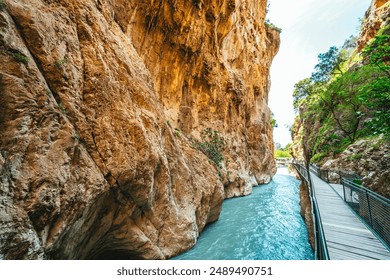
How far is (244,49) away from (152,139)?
2255cm

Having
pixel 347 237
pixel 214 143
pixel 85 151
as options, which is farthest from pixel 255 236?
pixel 214 143

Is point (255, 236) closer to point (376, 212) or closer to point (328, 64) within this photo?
point (376, 212)

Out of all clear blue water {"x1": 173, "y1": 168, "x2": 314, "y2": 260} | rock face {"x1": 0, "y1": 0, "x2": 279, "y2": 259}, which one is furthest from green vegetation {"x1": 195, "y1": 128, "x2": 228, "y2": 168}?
rock face {"x1": 0, "y1": 0, "x2": 279, "y2": 259}

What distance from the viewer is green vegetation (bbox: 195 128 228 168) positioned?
1661 cm

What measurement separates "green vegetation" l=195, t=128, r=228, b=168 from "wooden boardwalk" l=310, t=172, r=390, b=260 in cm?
925

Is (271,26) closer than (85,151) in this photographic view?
No

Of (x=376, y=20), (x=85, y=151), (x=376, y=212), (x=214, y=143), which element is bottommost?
(x=376, y=212)

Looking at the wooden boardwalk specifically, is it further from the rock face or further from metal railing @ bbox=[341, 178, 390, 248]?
the rock face

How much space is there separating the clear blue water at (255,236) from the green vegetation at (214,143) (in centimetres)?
440

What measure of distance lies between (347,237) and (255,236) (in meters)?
4.73

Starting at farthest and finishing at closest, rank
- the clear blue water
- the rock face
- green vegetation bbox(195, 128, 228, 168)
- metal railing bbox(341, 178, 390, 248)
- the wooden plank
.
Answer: green vegetation bbox(195, 128, 228, 168)
the clear blue water
metal railing bbox(341, 178, 390, 248)
the wooden plank
the rock face

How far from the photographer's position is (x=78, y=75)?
4.86 metres

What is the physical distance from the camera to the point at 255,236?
31.3ft
